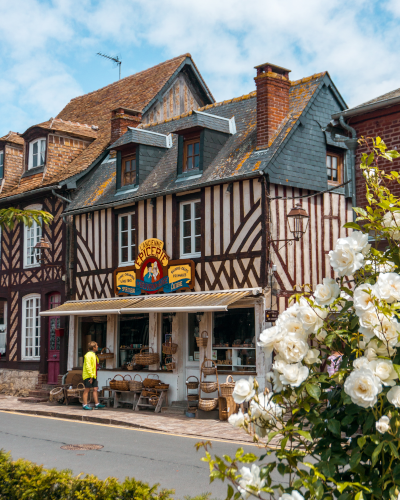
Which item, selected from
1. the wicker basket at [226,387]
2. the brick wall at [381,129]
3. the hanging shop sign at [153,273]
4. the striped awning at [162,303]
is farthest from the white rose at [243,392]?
the hanging shop sign at [153,273]

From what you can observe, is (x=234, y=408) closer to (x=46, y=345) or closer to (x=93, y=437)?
(x=93, y=437)

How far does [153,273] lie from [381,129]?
7.33m

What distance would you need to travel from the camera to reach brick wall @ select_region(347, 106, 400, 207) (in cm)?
1009

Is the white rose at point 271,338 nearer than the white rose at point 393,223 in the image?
Yes

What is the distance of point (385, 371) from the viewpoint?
2592 mm

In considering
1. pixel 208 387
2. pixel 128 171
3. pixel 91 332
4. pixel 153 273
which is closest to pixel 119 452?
pixel 208 387

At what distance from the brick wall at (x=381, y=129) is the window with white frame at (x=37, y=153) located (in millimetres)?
11963

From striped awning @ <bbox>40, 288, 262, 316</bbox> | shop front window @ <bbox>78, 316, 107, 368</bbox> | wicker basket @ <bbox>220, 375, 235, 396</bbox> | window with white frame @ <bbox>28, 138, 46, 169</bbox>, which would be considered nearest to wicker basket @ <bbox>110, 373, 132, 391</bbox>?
striped awning @ <bbox>40, 288, 262, 316</bbox>

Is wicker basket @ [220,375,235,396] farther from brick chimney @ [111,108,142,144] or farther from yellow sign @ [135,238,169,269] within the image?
brick chimney @ [111,108,142,144]

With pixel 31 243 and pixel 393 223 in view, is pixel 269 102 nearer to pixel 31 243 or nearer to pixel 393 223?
pixel 31 243

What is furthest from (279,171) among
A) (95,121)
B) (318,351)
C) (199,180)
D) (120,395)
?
A: (318,351)

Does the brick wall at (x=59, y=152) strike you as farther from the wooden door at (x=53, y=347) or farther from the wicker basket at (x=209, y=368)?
the wicker basket at (x=209, y=368)

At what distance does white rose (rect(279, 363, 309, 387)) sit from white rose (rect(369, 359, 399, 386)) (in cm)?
28

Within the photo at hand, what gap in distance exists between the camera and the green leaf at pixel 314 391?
2719 millimetres
